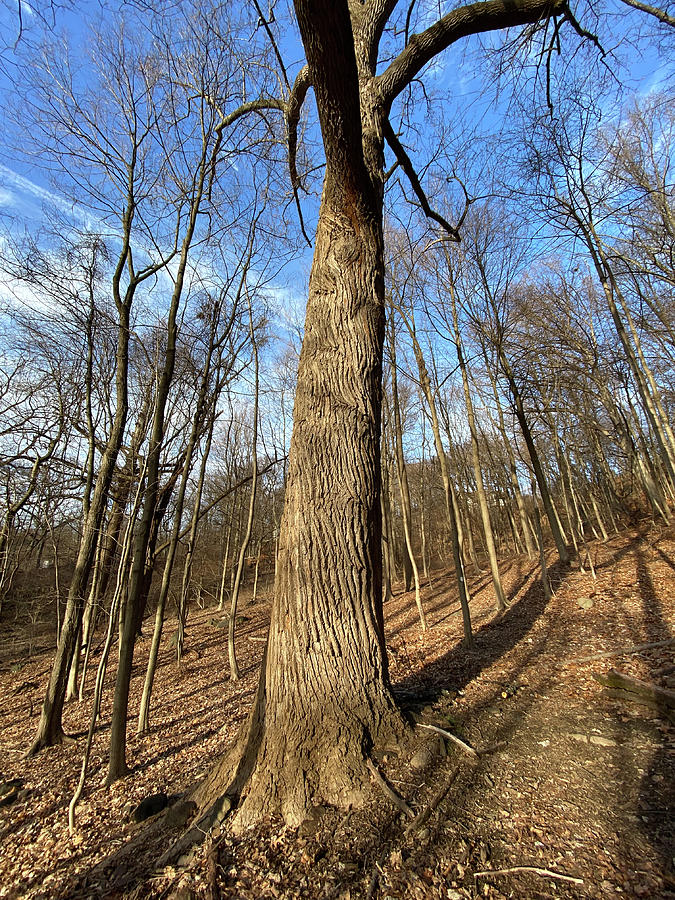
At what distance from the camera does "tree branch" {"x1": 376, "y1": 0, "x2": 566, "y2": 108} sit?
3529 millimetres

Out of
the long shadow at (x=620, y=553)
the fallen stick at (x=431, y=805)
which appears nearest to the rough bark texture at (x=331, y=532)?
the fallen stick at (x=431, y=805)

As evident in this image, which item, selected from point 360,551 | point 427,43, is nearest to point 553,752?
point 360,551

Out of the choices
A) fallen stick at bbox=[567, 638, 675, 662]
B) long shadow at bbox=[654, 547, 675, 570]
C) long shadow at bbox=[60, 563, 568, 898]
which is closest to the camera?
Answer: long shadow at bbox=[60, 563, 568, 898]

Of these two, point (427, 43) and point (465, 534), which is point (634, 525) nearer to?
point (465, 534)

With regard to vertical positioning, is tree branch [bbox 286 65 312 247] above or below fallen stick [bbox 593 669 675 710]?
above

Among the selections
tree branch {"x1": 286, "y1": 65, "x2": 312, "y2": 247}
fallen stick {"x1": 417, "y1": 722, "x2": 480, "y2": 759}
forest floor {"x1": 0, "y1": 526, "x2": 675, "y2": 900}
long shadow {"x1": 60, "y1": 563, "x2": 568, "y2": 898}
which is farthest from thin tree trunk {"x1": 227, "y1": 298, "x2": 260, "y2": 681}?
fallen stick {"x1": 417, "y1": 722, "x2": 480, "y2": 759}

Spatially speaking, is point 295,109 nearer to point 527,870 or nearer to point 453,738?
point 453,738

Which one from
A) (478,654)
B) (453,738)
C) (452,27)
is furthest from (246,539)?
(452,27)

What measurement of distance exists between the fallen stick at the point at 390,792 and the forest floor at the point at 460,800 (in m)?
0.04

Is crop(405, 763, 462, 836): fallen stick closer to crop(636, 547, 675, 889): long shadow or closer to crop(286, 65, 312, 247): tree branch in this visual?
crop(636, 547, 675, 889): long shadow

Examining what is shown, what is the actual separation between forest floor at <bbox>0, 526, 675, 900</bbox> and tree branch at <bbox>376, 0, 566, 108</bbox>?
538 centimetres

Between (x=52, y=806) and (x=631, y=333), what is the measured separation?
13.9 m

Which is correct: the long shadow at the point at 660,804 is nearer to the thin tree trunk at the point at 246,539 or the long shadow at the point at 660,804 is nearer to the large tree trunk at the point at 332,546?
the large tree trunk at the point at 332,546

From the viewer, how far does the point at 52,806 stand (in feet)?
11.1
